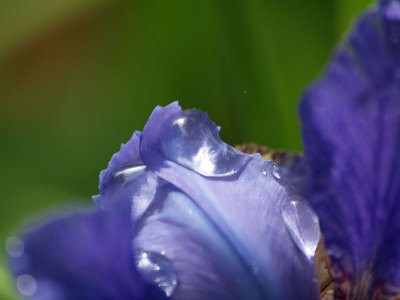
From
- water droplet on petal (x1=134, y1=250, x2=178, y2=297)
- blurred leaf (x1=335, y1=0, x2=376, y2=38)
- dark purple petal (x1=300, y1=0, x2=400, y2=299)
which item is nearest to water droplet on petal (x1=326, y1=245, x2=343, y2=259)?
dark purple petal (x1=300, y1=0, x2=400, y2=299)

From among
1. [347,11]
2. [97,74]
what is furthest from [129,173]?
[97,74]

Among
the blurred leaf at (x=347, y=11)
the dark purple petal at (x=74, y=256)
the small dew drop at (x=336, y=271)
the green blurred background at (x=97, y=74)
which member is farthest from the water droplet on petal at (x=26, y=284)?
the green blurred background at (x=97, y=74)

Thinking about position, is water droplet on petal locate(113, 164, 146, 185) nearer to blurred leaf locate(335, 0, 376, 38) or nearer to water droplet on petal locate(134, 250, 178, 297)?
water droplet on petal locate(134, 250, 178, 297)

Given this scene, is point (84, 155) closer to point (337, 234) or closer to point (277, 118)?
point (277, 118)

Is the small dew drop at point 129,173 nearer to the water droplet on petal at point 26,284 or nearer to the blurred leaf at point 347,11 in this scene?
the water droplet on petal at point 26,284

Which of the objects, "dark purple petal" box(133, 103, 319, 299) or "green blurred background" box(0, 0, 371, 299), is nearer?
"dark purple petal" box(133, 103, 319, 299)

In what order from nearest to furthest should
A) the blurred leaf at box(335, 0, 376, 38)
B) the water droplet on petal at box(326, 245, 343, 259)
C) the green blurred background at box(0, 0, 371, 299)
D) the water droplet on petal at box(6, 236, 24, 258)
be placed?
the water droplet on petal at box(6, 236, 24, 258)
the water droplet on petal at box(326, 245, 343, 259)
the blurred leaf at box(335, 0, 376, 38)
the green blurred background at box(0, 0, 371, 299)

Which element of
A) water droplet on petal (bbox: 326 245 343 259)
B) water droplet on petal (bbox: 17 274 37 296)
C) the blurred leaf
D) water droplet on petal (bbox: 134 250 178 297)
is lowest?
water droplet on petal (bbox: 326 245 343 259)

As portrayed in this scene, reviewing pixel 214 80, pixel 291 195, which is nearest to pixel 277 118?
pixel 214 80

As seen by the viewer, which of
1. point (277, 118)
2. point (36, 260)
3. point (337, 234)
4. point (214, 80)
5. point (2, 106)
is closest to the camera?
point (36, 260)
